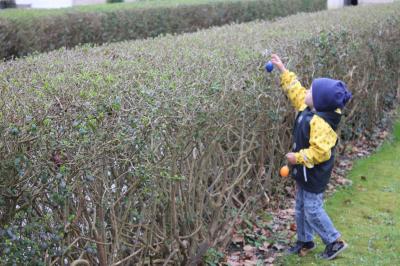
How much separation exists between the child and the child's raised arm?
0.31ft

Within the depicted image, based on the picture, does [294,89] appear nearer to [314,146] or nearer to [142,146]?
[314,146]

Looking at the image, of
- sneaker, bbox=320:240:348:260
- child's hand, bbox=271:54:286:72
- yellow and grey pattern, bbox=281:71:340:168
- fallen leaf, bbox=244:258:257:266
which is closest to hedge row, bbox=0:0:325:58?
child's hand, bbox=271:54:286:72

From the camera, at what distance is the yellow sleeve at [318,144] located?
4.95 m

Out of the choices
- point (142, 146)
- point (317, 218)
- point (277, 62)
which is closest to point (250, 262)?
point (317, 218)

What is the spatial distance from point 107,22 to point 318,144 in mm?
8290

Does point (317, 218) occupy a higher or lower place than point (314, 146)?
lower

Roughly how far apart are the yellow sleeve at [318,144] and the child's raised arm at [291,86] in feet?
1.68

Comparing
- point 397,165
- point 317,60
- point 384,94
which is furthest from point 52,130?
point 384,94

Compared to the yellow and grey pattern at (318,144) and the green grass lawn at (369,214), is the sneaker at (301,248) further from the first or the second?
the yellow and grey pattern at (318,144)

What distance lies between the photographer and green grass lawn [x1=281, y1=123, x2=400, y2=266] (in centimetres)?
538

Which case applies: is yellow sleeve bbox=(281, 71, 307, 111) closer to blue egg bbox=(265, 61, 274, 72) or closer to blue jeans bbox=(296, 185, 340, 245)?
blue egg bbox=(265, 61, 274, 72)

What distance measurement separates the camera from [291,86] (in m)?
5.61

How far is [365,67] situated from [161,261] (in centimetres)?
460

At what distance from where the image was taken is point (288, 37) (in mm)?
6887
